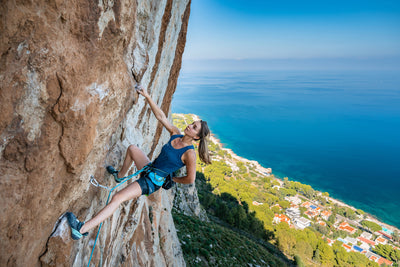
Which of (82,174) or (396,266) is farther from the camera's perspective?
(396,266)

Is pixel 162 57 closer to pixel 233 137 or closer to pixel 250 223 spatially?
pixel 250 223

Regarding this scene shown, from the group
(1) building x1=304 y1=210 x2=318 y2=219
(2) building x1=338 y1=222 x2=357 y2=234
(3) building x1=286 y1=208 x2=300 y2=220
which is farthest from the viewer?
(1) building x1=304 y1=210 x2=318 y2=219

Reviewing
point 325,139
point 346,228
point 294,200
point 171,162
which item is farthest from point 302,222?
point 325,139

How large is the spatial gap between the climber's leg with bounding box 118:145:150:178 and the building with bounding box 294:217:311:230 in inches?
1863

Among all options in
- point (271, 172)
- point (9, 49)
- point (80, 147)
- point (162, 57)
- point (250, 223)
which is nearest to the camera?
point (9, 49)

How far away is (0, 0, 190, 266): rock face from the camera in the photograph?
224 centimetres

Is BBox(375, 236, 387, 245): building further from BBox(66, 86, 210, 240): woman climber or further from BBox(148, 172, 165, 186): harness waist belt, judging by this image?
BBox(148, 172, 165, 186): harness waist belt

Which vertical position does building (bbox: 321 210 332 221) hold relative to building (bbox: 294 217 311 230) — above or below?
below

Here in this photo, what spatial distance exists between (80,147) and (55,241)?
126cm

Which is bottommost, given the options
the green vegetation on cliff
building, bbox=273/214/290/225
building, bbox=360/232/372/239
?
building, bbox=360/232/372/239

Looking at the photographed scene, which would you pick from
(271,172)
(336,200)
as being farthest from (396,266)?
(271,172)

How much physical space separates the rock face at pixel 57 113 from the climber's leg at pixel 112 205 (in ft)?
0.97

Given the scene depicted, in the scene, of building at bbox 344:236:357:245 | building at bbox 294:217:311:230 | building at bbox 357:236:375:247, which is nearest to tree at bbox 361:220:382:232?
building at bbox 357:236:375:247

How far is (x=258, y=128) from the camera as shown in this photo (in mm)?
106250
